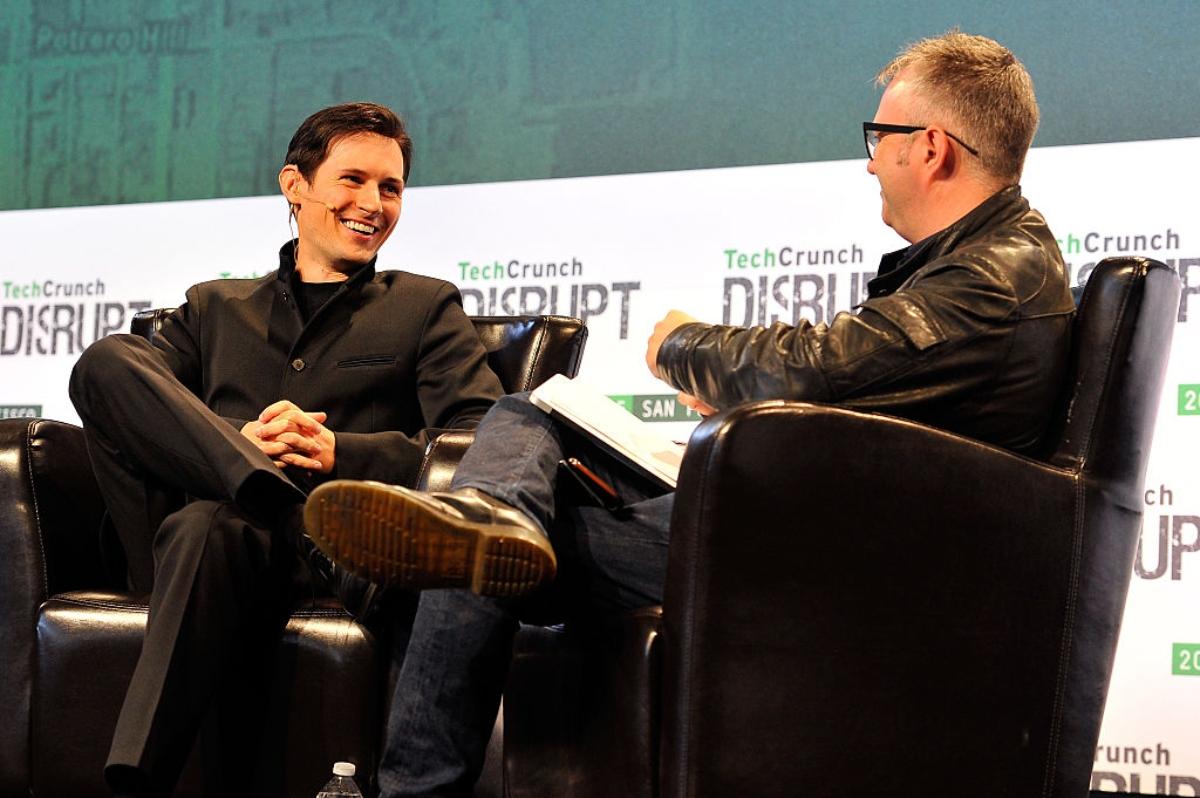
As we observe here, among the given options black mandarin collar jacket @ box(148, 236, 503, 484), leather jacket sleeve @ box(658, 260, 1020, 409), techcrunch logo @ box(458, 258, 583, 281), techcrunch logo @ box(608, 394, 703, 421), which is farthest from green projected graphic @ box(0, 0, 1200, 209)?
Result: leather jacket sleeve @ box(658, 260, 1020, 409)

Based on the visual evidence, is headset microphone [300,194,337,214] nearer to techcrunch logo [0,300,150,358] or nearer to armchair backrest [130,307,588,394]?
armchair backrest [130,307,588,394]

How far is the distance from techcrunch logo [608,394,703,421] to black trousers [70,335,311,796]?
4.58 ft

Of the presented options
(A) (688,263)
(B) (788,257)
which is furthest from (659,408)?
(B) (788,257)

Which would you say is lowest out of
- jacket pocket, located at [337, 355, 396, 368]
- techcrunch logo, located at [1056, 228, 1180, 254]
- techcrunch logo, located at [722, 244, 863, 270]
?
jacket pocket, located at [337, 355, 396, 368]

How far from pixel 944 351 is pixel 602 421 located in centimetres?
42

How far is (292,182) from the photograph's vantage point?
3.01 m

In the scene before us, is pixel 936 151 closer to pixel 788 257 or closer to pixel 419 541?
pixel 419 541

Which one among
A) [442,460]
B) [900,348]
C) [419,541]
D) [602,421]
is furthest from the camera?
[442,460]

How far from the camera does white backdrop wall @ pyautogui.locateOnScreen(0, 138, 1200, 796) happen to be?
10.1 ft

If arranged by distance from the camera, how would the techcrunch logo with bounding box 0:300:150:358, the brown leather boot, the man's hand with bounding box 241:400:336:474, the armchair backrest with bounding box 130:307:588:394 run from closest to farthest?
1. the brown leather boot
2. the man's hand with bounding box 241:400:336:474
3. the armchair backrest with bounding box 130:307:588:394
4. the techcrunch logo with bounding box 0:300:150:358

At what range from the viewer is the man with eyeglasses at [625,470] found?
1.52 m

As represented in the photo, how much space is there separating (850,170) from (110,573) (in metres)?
1.93

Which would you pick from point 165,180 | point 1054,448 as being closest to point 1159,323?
Answer: point 1054,448

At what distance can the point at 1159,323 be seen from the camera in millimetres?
1767
